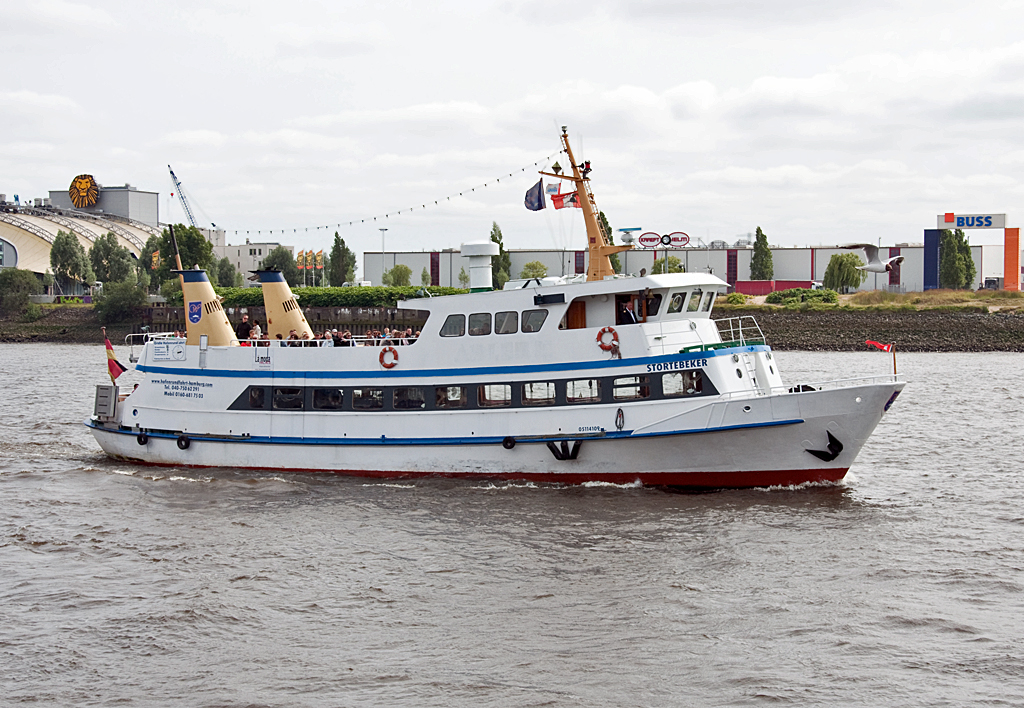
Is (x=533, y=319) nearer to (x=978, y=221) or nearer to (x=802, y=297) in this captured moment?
(x=802, y=297)

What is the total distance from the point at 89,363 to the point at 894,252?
77.3 m

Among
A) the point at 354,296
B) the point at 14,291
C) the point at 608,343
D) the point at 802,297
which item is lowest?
the point at 608,343

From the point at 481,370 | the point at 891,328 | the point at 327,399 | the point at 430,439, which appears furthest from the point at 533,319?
the point at 891,328

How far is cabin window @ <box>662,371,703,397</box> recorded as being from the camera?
19.9 meters

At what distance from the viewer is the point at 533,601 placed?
14.4 meters

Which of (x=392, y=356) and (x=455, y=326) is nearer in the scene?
(x=455, y=326)

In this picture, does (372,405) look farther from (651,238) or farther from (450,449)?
(651,238)

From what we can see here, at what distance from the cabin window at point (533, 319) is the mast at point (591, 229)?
151 centimetres

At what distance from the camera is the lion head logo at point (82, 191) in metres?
138

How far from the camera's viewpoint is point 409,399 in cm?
2194

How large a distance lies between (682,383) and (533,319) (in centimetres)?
374

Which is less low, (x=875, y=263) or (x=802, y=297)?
(x=802, y=297)

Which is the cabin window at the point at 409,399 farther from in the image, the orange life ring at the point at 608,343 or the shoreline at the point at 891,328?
the shoreline at the point at 891,328

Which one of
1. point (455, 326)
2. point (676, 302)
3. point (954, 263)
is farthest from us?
point (954, 263)
